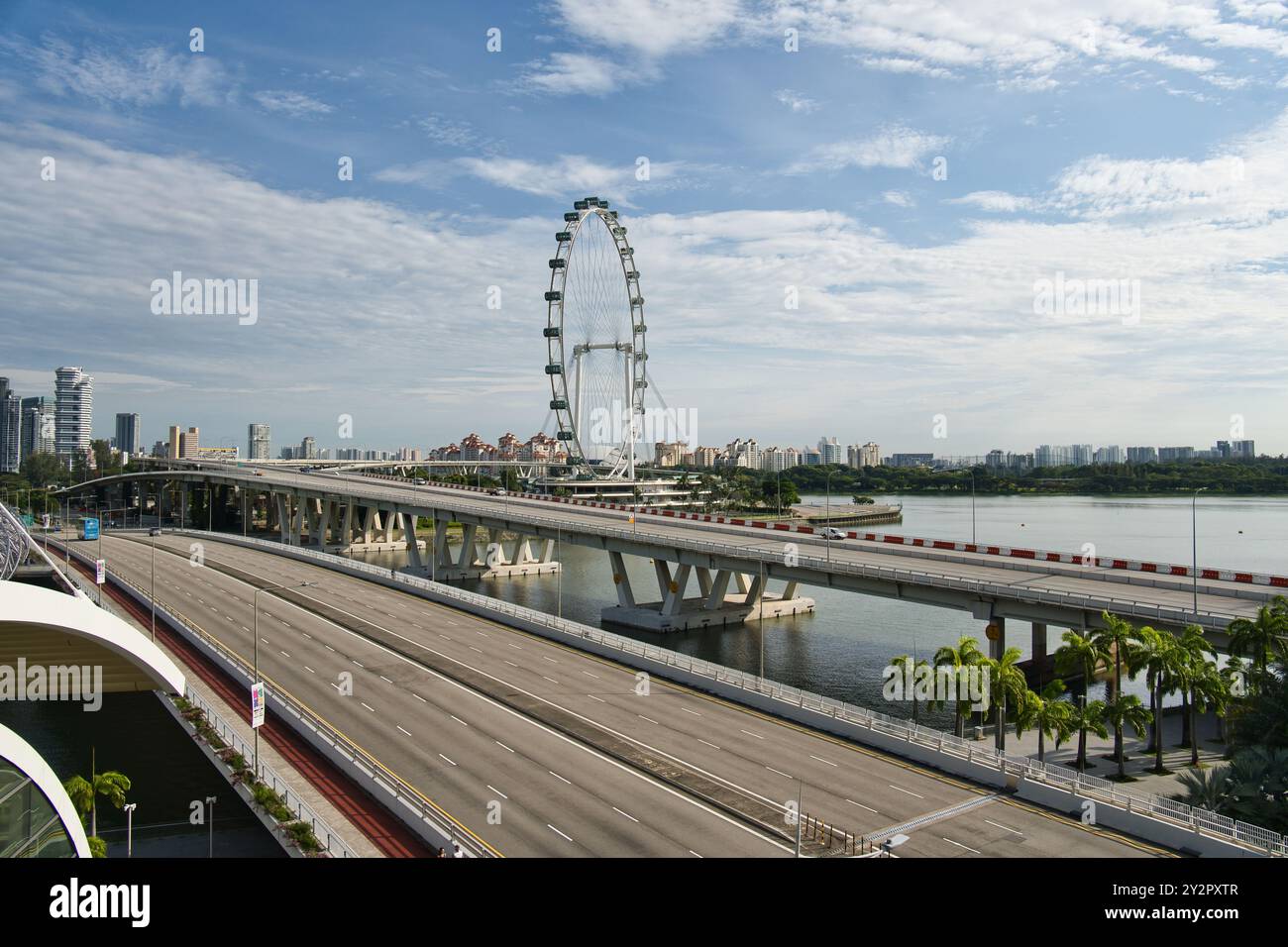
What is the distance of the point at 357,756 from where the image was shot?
23.5 meters

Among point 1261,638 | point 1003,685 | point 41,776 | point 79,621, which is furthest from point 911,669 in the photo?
point 41,776

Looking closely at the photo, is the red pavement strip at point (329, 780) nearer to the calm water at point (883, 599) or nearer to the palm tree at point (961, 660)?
the palm tree at point (961, 660)

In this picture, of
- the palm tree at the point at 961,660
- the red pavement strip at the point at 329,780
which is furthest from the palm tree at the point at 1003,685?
the red pavement strip at the point at 329,780

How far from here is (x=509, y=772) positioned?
2286 centimetres

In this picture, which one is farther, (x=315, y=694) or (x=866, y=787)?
(x=315, y=694)

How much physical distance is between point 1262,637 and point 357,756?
93.3ft

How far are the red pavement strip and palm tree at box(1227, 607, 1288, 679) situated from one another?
85.1 feet

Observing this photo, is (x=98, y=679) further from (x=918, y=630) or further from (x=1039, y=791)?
(x=918, y=630)

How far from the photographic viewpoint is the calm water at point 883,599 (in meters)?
45.5

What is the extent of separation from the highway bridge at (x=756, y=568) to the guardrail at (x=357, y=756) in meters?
26.2

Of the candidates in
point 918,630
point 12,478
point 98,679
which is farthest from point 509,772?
point 12,478
